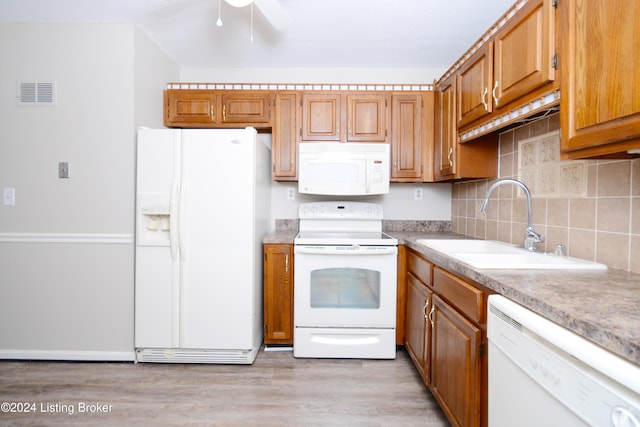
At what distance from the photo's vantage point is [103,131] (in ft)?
6.77

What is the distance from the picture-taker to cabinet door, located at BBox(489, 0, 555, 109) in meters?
1.16

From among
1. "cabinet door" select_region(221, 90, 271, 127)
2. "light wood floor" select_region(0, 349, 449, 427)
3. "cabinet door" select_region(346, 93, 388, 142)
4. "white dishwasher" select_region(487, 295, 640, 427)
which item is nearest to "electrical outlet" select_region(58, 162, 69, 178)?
"cabinet door" select_region(221, 90, 271, 127)

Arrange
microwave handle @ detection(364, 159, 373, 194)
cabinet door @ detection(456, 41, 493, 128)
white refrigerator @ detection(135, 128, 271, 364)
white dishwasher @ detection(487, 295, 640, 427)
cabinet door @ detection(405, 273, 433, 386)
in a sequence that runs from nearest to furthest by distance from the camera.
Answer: white dishwasher @ detection(487, 295, 640, 427)
cabinet door @ detection(456, 41, 493, 128)
cabinet door @ detection(405, 273, 433, 386)
white refrigerator @ detection(135, 128, 271, 364)
microwave handle @ detection(364, 159, 373, 194)

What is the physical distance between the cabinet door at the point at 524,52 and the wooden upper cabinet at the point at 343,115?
107 centimetres

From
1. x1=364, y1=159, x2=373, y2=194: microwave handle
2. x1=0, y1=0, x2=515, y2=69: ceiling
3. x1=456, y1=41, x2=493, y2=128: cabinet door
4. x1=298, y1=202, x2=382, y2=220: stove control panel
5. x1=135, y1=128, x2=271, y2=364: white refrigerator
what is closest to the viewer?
x1=456, y1=41, x2=493, y2=128: cabinet door

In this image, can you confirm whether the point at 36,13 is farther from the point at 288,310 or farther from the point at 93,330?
the point at 288,310

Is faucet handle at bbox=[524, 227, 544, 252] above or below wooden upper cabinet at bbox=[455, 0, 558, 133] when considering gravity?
below

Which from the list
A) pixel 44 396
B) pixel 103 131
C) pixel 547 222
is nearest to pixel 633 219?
pixel 547 222

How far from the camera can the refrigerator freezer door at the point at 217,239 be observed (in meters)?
2.00

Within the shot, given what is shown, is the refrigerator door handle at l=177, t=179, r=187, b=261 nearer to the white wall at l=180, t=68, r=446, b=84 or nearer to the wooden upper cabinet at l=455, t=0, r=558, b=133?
the white wall at l=180, t=68, r=446, b=84

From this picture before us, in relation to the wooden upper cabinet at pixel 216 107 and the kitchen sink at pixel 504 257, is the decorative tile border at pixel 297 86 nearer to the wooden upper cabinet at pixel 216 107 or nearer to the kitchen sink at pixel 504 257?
the wooden upper cabinet at pixel 216 107

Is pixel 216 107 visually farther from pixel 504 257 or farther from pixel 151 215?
pixel 504 257

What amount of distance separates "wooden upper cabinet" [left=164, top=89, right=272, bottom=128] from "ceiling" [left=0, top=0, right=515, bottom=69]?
344mm

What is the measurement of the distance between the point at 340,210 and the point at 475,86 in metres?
1.40
